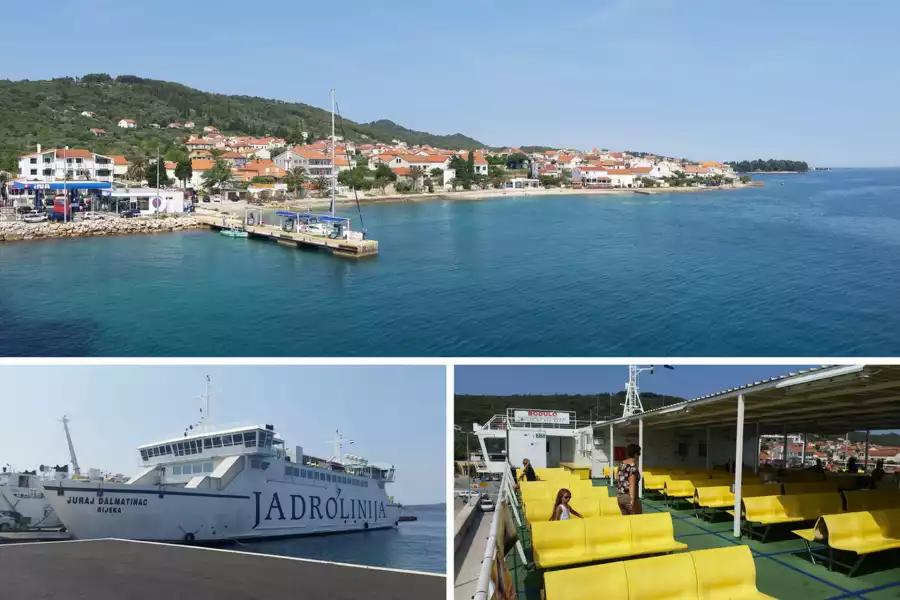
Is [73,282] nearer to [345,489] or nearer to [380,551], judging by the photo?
[345,489]

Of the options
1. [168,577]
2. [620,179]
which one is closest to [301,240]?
[168,577]

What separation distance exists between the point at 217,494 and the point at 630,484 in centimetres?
1056

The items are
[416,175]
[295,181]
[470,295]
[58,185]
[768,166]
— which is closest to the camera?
[470,295]

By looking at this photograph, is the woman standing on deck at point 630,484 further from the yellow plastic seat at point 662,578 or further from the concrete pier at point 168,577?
the concrete pier at point 168,577

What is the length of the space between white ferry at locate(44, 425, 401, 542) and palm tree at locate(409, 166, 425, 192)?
149 ft

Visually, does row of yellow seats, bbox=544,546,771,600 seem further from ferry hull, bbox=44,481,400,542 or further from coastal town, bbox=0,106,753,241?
coastal town, bbox=0,106,753,241

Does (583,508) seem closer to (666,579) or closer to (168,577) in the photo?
(666,579)

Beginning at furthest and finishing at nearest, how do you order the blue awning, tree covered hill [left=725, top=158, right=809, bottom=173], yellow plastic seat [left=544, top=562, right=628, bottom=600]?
tree covered hill [left=725, top=158, right=809, bottom=173], the blue awning, yellow plastic seat [left=544, top=562, right=628, bottom=600]

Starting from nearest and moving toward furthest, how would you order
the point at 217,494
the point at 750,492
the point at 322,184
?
the point at 750,492
the point at 217,494
the point at 322,184

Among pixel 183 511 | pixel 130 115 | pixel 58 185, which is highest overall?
pixel 130 115

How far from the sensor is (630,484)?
4453 millimetres

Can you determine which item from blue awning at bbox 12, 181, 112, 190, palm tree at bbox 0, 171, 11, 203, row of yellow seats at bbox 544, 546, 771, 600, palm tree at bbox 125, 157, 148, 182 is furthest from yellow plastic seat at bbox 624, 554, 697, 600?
palm tree at bbox 125, 157, 148, 182

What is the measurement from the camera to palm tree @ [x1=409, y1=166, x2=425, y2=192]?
6254cm

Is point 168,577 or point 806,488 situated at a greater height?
point 806,488
